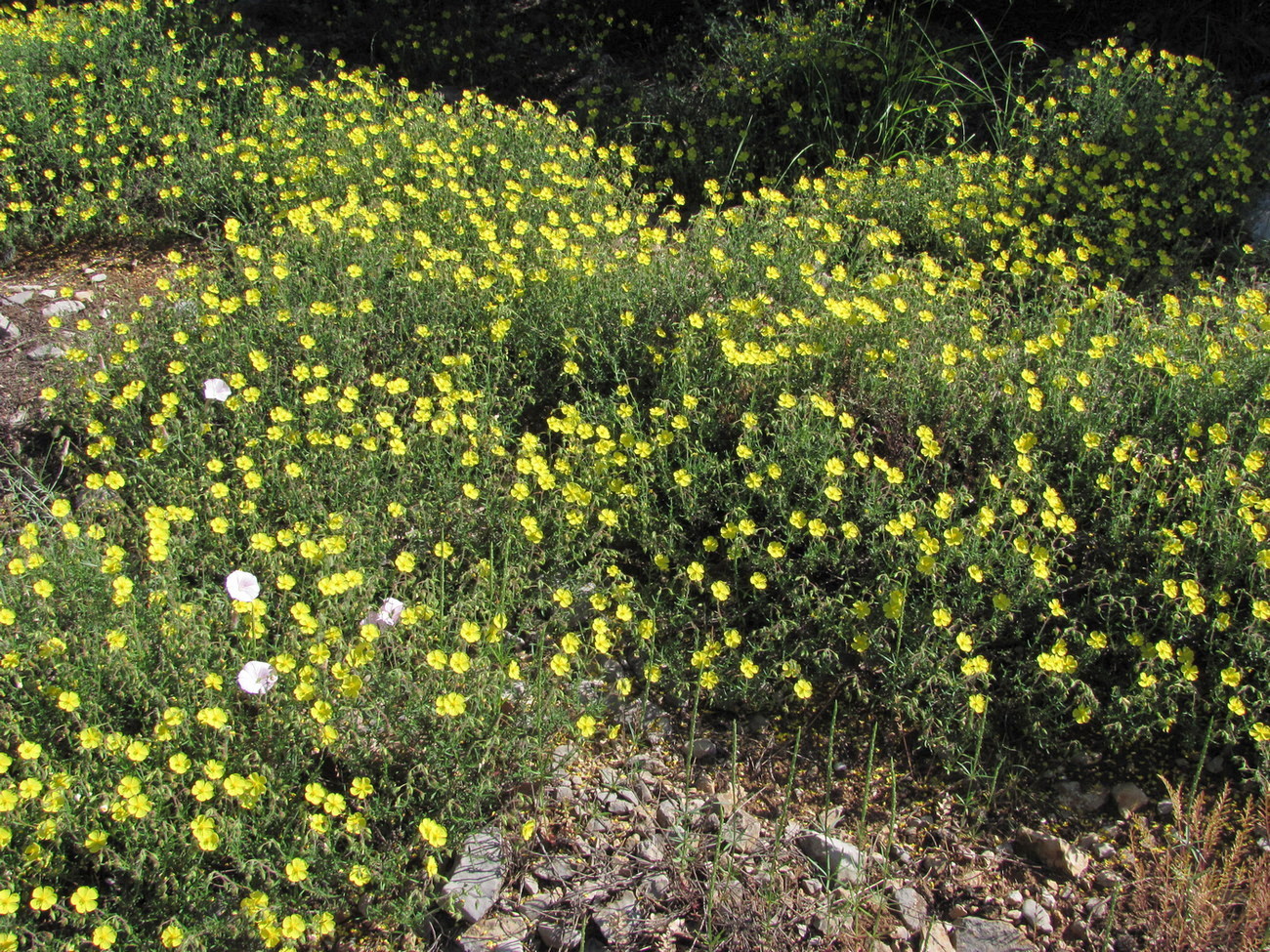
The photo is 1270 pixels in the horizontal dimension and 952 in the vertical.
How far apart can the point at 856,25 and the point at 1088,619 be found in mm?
5319

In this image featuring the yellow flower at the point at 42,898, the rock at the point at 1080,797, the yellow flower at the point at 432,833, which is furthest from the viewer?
the rock at the point at 1080,797

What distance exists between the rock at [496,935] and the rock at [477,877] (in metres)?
0.03

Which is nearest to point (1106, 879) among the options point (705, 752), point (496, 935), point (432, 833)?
point (705, 752)

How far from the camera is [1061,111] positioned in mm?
6102

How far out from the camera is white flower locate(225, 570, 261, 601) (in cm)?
302

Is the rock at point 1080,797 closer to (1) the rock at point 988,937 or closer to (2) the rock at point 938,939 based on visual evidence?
(1) the rock at point 988,937

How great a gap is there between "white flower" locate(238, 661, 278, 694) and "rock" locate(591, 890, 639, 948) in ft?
3.73

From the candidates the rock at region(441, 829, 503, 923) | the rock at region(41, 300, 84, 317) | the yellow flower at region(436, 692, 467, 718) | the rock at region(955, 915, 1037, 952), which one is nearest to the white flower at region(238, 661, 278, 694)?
the yellow flower at region(436, 692, 467, 718)

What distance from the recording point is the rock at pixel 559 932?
8.51ft

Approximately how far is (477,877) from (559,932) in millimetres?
282

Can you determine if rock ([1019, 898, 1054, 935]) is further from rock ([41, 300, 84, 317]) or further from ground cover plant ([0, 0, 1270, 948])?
rock ([41, 300, 84, 317])

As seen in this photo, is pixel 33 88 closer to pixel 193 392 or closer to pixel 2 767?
pixel 193 392

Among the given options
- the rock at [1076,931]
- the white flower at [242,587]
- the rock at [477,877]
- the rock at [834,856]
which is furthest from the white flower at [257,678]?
the rock at [1076,931]

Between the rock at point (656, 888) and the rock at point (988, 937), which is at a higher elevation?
the rock at point (988, 937)
